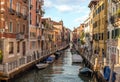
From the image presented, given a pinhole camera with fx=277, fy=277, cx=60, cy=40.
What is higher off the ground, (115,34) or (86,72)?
(115,34)

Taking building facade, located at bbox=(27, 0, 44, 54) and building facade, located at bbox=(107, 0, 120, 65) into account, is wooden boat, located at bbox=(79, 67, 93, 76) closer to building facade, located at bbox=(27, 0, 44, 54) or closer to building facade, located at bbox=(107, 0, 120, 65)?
building facade, located at bbox=(107, 0, 120, 65)

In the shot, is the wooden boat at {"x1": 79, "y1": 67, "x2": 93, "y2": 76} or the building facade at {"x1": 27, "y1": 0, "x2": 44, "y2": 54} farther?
the building facade at {"x1": 27, "y1": 0, "x2": 44, "y2": 54}

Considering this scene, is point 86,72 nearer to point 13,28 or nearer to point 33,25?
point 13,28

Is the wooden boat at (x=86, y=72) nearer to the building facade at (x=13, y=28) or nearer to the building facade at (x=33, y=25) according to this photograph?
the building facade at (x=13, y=28)

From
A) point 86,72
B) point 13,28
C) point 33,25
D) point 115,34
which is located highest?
point 33,25

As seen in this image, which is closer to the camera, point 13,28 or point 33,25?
point 13,28

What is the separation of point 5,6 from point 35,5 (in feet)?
70.2

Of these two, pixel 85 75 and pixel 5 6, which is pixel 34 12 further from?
pixel 85 75

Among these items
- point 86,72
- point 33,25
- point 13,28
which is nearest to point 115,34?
point 86,72

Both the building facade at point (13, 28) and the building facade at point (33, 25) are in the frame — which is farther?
the building facade at point (33, 25)

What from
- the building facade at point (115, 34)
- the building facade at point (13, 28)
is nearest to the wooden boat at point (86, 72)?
the building facade at point (115, 34)

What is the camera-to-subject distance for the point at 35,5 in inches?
2089

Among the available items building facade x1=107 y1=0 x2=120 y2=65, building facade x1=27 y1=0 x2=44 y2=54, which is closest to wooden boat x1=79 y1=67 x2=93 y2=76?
building facade x1=107 y1=0 x2=120 y2=65

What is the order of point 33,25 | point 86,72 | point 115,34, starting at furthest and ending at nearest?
point 33,25
point 115,34
point 86,72
